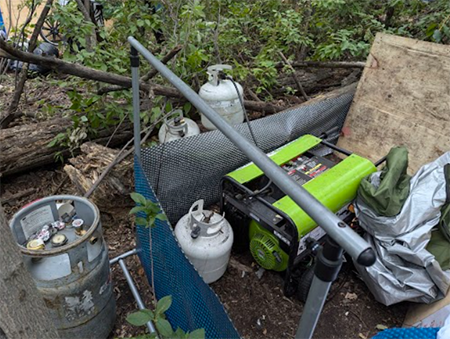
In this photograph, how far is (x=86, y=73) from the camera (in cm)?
251

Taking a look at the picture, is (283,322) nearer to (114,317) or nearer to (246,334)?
(246,334)

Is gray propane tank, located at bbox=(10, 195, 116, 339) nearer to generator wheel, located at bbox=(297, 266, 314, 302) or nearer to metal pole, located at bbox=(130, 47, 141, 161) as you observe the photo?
metal pole, located at bbox=(130, 47, 141, 161)

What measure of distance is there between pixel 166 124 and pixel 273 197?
3.47 ft

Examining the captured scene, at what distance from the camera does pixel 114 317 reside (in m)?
2.00

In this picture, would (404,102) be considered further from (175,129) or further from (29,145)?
(29,145)

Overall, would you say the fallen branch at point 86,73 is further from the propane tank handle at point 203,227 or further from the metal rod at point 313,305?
the metal rod at point 313,305

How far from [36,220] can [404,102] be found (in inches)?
119

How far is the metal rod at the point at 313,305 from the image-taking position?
2.51 ft

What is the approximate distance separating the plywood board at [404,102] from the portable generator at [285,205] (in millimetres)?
865

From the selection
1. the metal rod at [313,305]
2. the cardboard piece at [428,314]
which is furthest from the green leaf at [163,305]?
the cardboard piece at [428,314]

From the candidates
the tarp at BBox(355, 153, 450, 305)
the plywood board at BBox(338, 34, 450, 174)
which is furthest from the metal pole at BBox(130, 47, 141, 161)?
the plywood board at BBox(338, 34, 450, 174)

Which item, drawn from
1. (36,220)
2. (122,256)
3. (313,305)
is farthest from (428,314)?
(36,220)

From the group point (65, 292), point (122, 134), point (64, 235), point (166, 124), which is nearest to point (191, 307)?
point (65, 292)

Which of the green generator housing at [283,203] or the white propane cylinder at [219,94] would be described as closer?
the green generator housing at [283,203]
